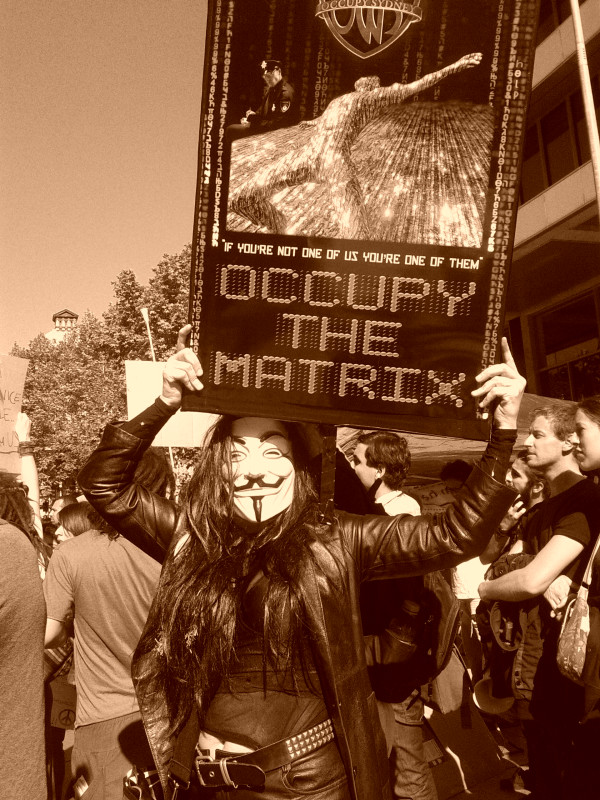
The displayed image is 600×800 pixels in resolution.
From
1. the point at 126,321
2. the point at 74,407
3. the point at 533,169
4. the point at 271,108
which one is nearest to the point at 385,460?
the point at 271,108

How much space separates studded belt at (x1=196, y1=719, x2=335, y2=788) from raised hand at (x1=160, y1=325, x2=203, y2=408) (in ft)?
3.52

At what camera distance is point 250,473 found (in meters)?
2.83

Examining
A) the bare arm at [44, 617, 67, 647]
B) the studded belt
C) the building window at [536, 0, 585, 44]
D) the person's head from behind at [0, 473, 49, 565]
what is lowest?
the bare arm at [44, 617, 67, 647]

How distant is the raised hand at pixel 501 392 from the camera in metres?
2.68

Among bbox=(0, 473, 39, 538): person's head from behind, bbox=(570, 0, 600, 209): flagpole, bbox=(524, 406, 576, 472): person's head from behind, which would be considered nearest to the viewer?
bbox=(0, 473, 39, 538): person's head from behind

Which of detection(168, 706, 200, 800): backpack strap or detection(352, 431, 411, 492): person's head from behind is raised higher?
detection(352, 431, 411, 492): person's head from behind

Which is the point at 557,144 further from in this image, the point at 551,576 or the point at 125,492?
the point at 125,492

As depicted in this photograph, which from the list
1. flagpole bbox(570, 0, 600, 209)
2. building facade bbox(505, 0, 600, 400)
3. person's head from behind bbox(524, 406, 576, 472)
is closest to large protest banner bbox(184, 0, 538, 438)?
person's head from behind bbox(524, 406, 576, 472)

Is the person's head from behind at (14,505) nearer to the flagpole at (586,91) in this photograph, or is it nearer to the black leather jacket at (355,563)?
the black leather jacket at (355,563)

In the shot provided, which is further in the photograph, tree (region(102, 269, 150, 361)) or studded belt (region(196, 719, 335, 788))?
tree (region(102, 269, 150, 361))

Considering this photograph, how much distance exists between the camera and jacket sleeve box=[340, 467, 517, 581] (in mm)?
2588

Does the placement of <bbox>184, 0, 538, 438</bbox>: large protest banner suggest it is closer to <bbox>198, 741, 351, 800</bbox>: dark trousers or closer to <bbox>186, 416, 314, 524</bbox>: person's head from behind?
<bbox>186, 416, 314, 524</bbox>: person's head from behind

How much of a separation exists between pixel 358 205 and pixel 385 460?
228cm

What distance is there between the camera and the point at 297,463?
297 centimetres
